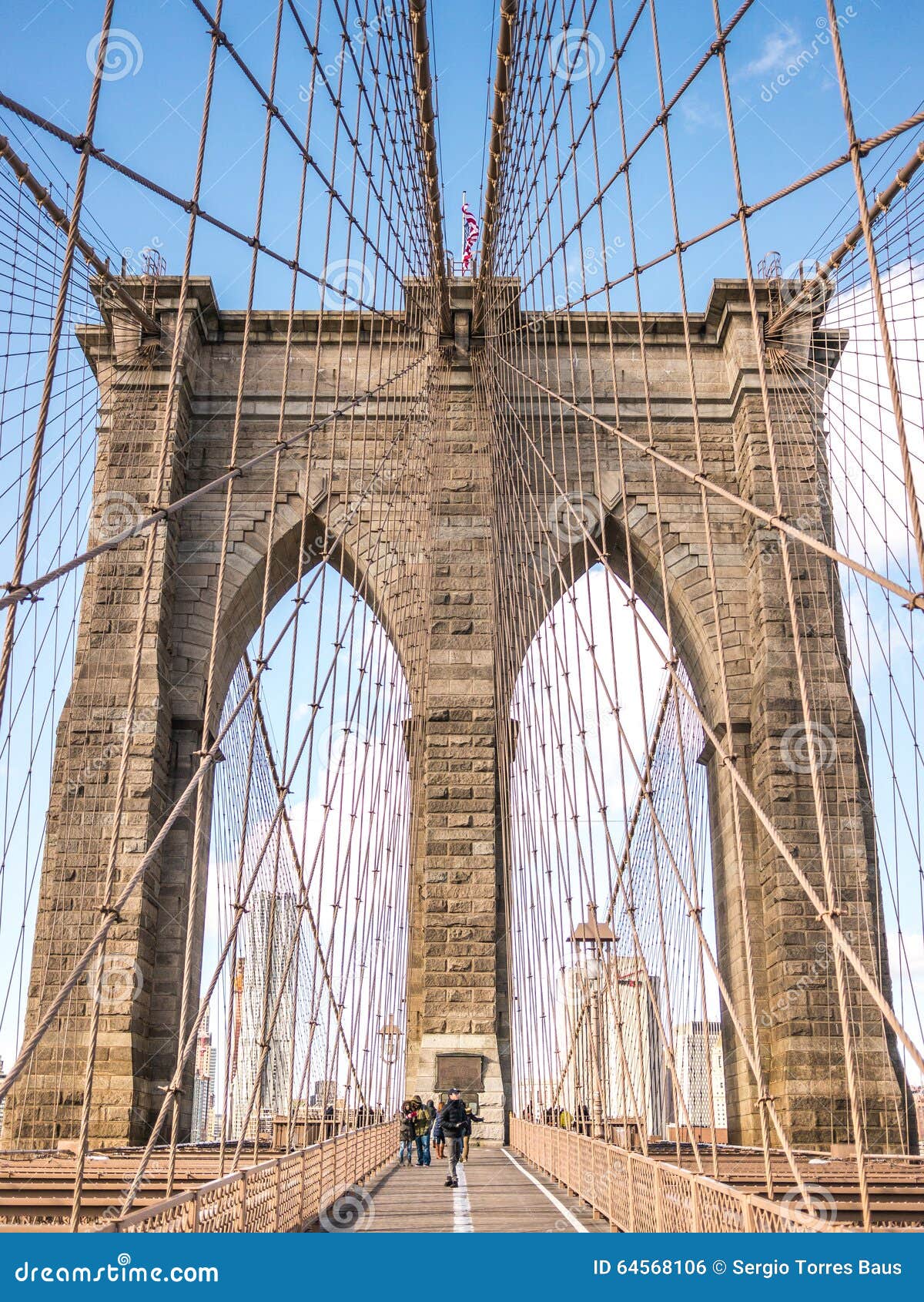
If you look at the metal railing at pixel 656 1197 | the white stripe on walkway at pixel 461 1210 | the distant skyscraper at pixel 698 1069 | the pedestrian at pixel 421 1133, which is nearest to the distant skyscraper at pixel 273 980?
the pedestrian at pixel 421 1133

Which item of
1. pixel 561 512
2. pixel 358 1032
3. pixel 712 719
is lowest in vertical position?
pixel 358 1032

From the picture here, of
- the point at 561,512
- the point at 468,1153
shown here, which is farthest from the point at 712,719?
the point at 468,1153

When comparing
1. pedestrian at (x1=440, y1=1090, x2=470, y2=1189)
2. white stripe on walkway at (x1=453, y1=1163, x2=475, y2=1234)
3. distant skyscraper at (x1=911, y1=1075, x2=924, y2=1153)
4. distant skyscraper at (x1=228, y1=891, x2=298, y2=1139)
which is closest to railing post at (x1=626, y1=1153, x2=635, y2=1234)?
white stripe on walkway at (x1=453, y1=1163, x2=475, y2=1234)

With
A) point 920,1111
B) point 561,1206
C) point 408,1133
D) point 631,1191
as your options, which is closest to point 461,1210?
point 561,1206

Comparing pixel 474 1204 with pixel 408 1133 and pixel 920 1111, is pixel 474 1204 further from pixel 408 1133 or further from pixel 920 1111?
pixel 920 1111

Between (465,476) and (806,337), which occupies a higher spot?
(806,337)

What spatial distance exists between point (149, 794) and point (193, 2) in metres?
9.13

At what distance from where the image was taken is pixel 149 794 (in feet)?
47.4

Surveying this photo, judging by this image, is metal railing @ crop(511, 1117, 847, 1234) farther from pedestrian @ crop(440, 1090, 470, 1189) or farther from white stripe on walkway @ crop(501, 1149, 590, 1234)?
pedestrian @ crop(440, 1090, 470, 1189)

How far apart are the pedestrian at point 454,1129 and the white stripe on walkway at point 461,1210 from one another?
9 cm

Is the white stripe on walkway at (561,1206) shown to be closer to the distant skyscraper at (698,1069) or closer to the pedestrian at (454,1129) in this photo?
the pedestrian at (454,1129)

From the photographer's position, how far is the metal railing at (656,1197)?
3.77 m

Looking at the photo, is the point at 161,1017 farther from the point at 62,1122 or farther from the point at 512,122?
the point at 512,122

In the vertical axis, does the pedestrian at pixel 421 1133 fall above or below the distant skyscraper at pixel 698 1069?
below
